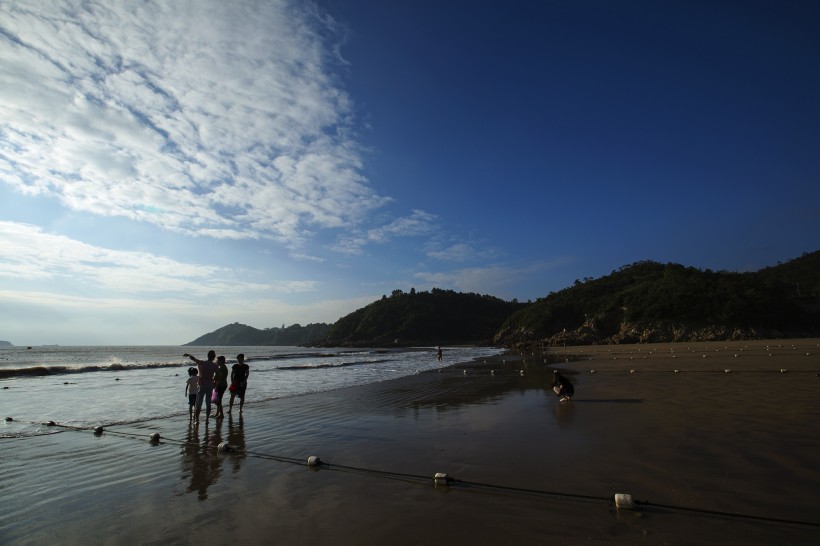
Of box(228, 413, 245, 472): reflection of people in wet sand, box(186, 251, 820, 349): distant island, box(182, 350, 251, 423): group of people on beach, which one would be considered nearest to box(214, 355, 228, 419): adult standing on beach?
box(182, 350, 251, 423): group of people on beach

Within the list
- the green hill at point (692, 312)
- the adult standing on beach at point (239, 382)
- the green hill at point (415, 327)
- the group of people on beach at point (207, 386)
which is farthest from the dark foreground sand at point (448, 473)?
the green hill at point (415, 327)

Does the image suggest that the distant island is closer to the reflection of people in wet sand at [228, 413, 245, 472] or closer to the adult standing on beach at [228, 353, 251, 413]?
the adult standing on beach at [228, 353, 251, 413]

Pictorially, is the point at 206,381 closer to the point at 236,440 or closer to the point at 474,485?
the point at 236,440

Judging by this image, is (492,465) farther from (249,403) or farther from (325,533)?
(249,403)

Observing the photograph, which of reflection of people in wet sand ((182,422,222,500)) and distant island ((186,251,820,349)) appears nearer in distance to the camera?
reflection of people in wet sand ((182,422,222,500))

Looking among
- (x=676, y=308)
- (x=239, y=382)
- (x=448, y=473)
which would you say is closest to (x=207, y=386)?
(x=239, y=382)

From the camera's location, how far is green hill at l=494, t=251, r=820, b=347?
229 feet

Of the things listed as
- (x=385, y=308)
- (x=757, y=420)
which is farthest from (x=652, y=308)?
(x=385, y=308)

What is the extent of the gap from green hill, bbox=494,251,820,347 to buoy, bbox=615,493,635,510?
77645 millimetres

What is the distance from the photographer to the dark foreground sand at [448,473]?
17.0 feet

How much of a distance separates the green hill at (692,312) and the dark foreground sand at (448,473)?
68690 millimetres

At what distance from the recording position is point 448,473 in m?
7.38

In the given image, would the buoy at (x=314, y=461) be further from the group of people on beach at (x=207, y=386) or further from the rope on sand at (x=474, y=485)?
the group of people on beach at (x=207, y=386)

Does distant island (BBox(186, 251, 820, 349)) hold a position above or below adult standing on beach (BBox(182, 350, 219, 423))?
above
